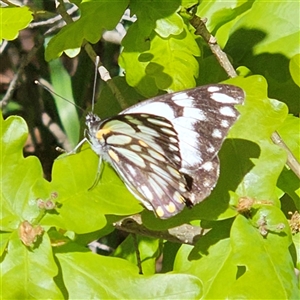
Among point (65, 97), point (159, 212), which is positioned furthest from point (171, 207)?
point (65, 97)

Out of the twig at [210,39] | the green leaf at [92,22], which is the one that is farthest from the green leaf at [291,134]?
the green leaf at [92,22]

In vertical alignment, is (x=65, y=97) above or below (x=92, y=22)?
below

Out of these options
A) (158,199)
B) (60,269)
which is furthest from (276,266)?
(60,269)

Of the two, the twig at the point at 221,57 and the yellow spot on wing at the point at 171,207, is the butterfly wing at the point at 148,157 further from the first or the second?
the twig at the point at 221,57

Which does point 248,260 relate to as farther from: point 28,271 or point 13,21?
point 13,21

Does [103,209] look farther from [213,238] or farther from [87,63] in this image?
[87,63]
